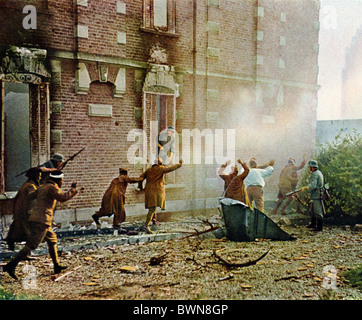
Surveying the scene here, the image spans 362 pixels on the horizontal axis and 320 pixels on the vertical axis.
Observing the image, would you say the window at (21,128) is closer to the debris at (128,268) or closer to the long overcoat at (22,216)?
the long overcoat at (22,216)

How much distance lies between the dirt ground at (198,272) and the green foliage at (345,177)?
1813mm

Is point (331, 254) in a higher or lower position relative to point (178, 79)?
lower

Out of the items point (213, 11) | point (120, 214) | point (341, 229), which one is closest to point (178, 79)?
point (213, 11)

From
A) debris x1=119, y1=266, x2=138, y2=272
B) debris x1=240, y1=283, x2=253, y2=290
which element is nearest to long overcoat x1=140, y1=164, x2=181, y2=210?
debris x1=119, y1=266, x2=138, y2=272

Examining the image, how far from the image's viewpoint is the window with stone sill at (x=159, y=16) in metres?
10.3

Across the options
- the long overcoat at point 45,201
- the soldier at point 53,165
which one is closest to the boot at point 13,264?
the long overcoat at point 45,201

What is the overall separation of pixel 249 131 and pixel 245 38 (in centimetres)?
337

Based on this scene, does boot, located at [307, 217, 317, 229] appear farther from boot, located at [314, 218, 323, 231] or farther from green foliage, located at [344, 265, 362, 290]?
green foliage, located at [344, 265, 362, 290]

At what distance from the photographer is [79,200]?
943cm

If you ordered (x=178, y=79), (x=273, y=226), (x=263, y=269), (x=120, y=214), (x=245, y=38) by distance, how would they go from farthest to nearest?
(x=245, y=38)
(x=178, y=79)
(x=120, y=214)
(x=273, y=226)
(x=263, y=269)

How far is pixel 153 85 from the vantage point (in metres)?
10.5

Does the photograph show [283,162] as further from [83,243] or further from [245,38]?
[83,243]

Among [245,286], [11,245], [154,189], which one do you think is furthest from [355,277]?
[11,245]

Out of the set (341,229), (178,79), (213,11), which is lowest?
(341,229)
